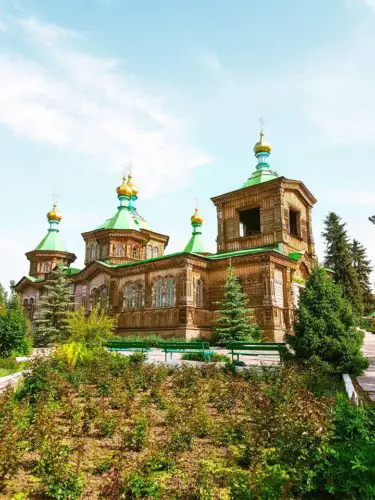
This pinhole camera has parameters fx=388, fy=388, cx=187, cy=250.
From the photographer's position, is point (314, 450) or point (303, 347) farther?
point (303, 347)

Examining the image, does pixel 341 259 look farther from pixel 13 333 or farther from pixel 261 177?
pixel 13 333

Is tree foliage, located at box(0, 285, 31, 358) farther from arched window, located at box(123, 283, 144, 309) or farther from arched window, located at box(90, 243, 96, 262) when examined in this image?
arched window, located at box(90, 243, 96, 262)

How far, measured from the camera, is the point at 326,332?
36.6ft

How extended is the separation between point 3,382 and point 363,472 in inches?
385

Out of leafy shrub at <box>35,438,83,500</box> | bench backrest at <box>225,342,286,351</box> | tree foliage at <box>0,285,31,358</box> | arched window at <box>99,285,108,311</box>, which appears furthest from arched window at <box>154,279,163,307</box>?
leafy shrub at <box>35,438,83,500</box>

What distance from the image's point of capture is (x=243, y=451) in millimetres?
5758

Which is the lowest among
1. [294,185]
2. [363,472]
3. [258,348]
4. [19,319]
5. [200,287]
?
[363,472]

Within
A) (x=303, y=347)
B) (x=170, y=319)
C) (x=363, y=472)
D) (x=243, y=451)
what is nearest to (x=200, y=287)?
(x=170, y=319)

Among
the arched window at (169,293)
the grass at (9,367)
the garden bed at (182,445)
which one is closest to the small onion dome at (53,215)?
the arched window at (169,293)

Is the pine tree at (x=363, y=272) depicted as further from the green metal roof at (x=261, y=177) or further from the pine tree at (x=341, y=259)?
the green metal roof at (x=261, y=177)

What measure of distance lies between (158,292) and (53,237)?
782 inches

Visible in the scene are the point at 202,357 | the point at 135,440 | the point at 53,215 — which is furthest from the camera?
the point at 53,215

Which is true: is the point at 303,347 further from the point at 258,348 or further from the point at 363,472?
the point at 363,472

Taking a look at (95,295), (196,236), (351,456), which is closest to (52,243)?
(95,295)
